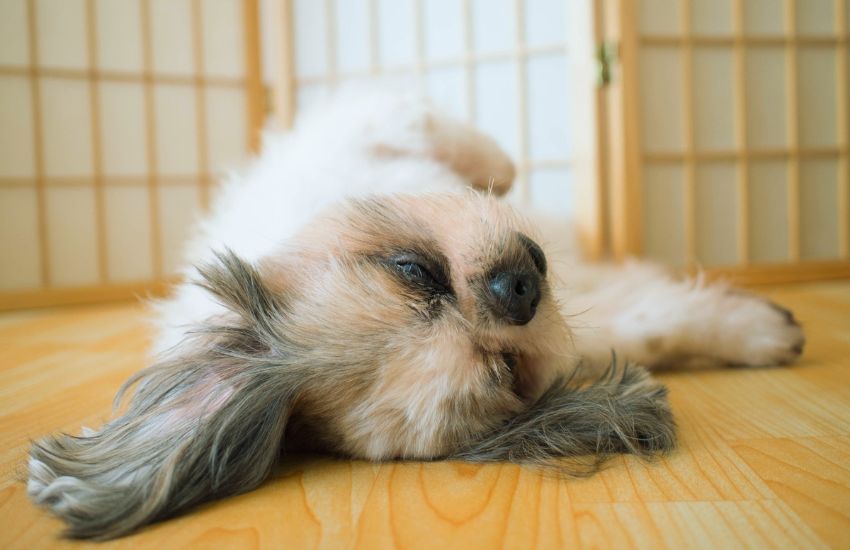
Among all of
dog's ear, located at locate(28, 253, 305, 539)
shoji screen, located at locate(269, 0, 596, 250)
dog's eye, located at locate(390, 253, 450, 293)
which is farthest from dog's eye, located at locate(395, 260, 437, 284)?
shoji screen, located at locate(269, 0, 596, 250)

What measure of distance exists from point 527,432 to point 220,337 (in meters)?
0.58

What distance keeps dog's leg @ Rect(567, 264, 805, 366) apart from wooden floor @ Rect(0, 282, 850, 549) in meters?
0.23

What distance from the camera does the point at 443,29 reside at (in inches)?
153

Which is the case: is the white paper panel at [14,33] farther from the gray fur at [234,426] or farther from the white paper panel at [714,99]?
the white paper panel at [714,99]

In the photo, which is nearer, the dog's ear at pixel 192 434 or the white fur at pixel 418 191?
the dog's ear at pixel 192 434

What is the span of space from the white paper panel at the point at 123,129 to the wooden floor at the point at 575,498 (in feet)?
9.48

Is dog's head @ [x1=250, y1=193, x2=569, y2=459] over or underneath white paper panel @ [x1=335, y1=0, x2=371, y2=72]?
underneath

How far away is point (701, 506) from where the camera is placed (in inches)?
42.9

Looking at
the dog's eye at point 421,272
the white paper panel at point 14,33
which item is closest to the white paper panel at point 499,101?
the white paper panel at point 14,33

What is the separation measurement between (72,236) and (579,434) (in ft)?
12.0

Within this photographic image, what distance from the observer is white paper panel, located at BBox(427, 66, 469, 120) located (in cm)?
390

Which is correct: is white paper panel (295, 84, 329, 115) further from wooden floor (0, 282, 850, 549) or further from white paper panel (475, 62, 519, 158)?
wooden floor (0, 282, 850, 549)

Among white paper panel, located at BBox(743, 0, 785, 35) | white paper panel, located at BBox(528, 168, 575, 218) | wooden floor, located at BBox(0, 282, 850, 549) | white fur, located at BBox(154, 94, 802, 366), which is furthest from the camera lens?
white paper panel, located at BBox(528, 168, 575, 218)

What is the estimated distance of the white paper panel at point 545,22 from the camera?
368 centimetres
